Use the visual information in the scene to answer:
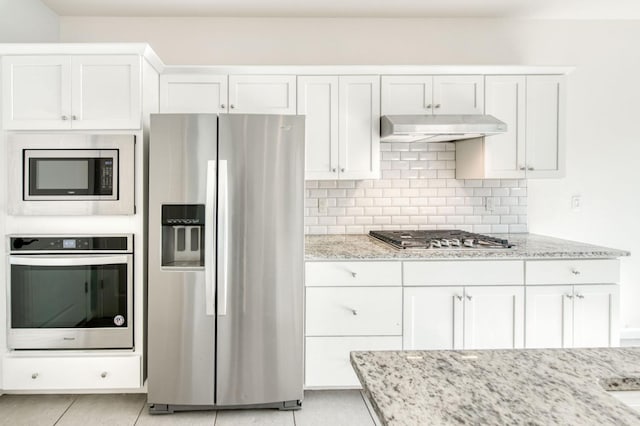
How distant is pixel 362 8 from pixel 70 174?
7.59 ft

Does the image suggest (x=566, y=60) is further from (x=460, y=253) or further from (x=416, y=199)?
(x=460, y=253)

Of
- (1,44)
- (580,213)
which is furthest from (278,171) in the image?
(580,213)

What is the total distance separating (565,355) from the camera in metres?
0.95

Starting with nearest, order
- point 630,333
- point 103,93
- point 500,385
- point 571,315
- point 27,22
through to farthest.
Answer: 1. point 500,385
2. point 103,93
3. point 571,315
4. point 27,22
5. point 630,333

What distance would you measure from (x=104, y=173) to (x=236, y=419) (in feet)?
5.27

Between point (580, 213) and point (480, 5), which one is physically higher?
point (480, 5)

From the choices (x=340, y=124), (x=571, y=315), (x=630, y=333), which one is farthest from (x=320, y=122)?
(x=630, y=333)

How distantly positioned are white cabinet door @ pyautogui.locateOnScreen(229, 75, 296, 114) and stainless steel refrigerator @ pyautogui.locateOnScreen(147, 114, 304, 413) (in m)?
0.58

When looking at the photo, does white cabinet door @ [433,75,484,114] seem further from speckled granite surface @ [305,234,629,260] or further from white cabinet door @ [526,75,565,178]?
speckled granite surface @ [305,234,629,260]

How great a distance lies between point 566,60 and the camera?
3332 millimetres

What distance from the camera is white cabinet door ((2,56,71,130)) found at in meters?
2.44

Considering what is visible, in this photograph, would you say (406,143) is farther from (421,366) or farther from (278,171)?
(421,366)

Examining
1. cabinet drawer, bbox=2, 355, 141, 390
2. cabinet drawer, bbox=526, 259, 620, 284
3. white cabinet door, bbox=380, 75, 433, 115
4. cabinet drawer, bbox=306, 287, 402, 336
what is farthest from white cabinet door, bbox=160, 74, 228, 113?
cabinet drawer, bbox=526, 259, 620, 284

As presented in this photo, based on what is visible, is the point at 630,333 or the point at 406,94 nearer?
the point at 406,94
